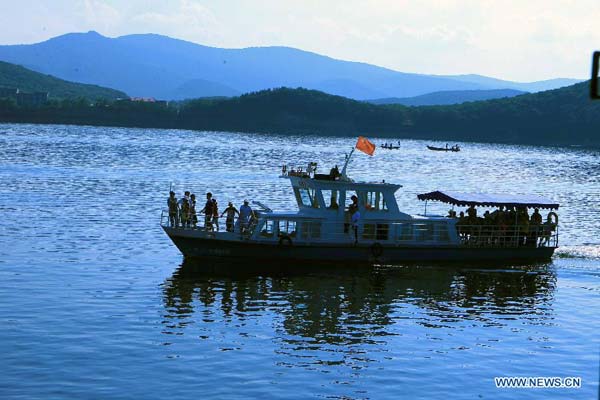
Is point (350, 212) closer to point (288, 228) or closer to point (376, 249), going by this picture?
point (376, 249)

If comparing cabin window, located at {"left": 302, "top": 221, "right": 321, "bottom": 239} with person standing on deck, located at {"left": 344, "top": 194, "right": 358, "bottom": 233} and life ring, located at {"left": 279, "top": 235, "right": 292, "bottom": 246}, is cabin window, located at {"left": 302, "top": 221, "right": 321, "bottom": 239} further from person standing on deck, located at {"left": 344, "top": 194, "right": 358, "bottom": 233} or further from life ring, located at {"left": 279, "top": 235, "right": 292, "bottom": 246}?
person standing on deck, located at {"left": 344, "top": 194, "right": 358, "bottom": 233}

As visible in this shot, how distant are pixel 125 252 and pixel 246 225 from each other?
802 cm

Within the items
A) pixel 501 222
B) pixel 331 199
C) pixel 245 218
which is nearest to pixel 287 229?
pixel 245 218

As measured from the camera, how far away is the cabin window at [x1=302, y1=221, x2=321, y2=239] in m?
43.5

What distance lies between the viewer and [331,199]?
4394cm

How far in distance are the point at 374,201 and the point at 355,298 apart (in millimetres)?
7139

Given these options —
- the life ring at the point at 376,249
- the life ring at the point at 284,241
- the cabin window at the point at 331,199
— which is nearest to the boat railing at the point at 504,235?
the life ring at the point at 376,249

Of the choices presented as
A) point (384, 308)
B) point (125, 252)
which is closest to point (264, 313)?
point (384, 308)

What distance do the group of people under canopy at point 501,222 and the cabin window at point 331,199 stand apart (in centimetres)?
593

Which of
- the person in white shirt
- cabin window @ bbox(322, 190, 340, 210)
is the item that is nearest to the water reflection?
the person in white shirt

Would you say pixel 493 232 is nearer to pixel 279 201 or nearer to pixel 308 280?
pixel 308 280

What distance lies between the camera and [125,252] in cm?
4834

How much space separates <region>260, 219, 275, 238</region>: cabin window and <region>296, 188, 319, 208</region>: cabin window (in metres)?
1.91

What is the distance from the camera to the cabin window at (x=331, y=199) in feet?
144
